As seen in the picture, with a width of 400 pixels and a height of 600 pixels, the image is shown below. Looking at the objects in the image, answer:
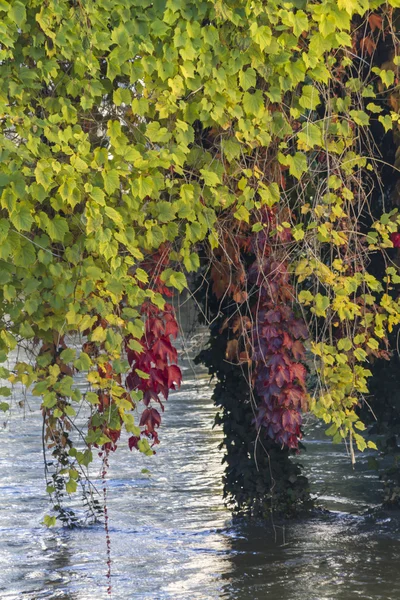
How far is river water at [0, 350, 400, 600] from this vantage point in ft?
19.0

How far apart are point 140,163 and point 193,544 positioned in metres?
3.41

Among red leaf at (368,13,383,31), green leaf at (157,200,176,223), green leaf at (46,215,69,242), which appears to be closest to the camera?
green leaf at (46,215,69,242)

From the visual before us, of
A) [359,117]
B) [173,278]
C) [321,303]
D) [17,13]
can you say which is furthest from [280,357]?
[17,13]

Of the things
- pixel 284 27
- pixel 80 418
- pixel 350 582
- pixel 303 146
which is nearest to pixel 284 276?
pixel 303 146

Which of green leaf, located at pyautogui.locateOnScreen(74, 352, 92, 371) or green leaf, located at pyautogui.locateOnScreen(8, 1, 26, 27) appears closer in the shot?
green leaf, located at pyautogui.locateOnScreen(8, 1, 26, 27)

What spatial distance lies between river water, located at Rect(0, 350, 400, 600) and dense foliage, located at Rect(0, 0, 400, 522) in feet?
5.14

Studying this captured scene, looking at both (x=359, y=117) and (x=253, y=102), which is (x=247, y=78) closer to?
(x=253, y=102)

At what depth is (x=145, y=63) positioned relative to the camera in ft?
12.9

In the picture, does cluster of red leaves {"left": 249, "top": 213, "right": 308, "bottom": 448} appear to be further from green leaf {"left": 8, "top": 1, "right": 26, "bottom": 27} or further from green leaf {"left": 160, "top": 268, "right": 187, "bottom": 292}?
green leaf {"left": 8, "top": 1, "right": 26, "bottom": 27}

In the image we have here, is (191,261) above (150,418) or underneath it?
above

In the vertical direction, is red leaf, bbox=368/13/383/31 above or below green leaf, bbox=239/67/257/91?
above

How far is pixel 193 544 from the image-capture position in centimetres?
662

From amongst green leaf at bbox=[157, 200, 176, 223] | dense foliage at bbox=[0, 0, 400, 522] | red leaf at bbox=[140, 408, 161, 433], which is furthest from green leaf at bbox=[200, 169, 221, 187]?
red leaf at bbox=[140, 408, 161, 433]

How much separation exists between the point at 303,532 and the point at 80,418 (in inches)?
194
